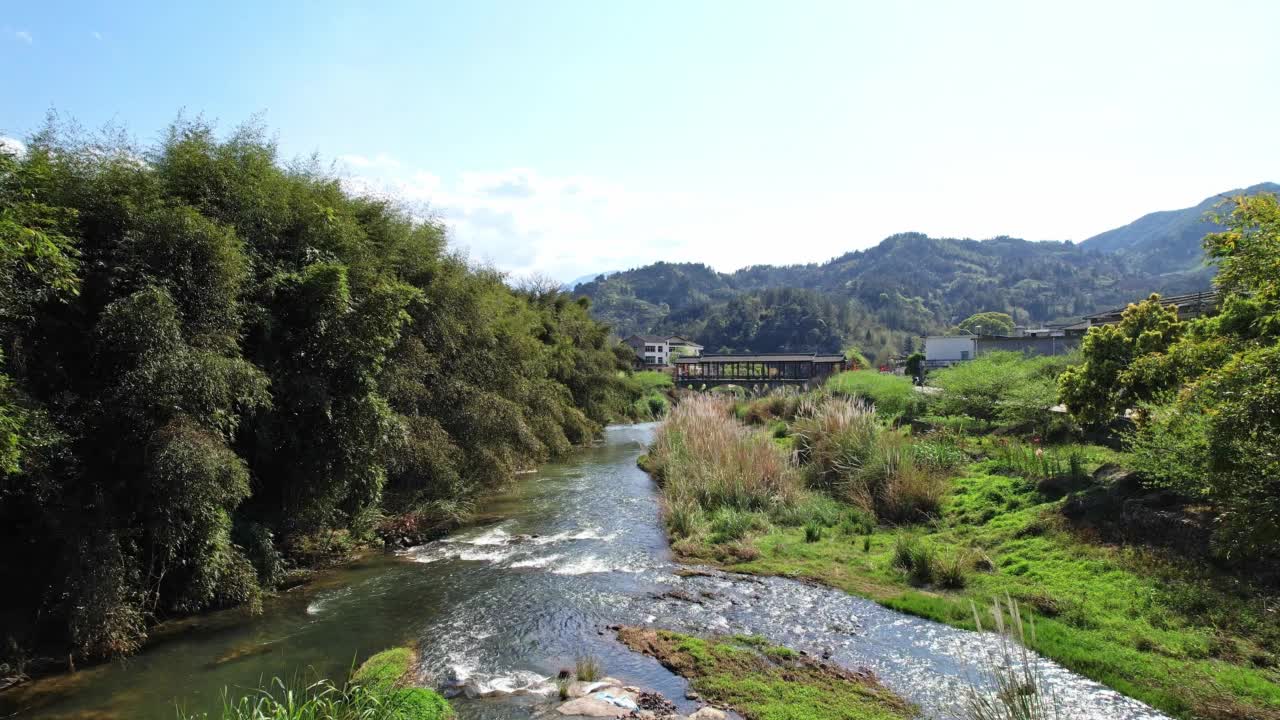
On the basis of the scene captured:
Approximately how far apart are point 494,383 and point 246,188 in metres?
8.85

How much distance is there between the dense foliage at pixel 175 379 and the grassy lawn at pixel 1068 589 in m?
7.51

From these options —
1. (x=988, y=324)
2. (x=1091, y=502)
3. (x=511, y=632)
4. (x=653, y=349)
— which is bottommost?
(x=511, y=632)

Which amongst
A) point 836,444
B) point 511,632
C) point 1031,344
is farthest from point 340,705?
point 1031,344

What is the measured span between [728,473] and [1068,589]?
819 centimetres

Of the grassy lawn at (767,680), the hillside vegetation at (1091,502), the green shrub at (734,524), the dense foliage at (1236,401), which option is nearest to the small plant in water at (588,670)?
the grassy lawn at (767,680)

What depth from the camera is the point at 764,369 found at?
65.1m

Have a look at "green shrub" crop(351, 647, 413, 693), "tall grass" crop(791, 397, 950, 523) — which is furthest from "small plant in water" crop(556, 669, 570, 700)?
"tall grass" crop(791, 397, 950, 523)

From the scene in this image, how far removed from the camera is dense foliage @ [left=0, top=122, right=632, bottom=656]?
7.61m

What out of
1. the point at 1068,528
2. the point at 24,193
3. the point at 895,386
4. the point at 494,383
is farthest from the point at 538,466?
the point at 24,193

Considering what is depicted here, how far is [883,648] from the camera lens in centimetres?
866

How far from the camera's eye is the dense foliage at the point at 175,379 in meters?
7.61

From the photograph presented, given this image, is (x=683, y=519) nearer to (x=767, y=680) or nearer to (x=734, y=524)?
(x=734, y=524)

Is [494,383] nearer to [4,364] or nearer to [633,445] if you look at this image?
[4,364]

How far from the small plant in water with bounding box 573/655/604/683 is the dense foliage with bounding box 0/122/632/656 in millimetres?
4975
